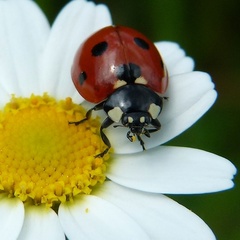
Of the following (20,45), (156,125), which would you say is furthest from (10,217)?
(20,45)

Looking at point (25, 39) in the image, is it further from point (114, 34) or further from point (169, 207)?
point (169, 207)

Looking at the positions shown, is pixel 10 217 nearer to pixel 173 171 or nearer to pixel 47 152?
pixel 47 152

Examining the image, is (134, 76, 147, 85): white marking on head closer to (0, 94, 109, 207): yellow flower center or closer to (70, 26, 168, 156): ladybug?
(70, 26, 168, 156): ladybug

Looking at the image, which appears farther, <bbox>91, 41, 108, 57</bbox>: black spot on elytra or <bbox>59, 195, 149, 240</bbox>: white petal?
<bbox>91, 41, 108, 57</bbox>: black spot on elytra

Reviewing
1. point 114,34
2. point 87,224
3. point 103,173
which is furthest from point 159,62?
point 87,224

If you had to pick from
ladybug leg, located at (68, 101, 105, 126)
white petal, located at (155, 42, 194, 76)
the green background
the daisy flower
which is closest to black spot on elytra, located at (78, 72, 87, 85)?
ladybug leg, located at (68, 101, 105, 126)

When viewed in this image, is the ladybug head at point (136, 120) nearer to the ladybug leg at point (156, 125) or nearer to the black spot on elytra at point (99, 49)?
the ladybug leg at point (156, 125)

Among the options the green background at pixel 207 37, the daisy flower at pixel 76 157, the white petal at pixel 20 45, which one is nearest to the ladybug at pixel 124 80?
the daisy flower at pixel 76 157
